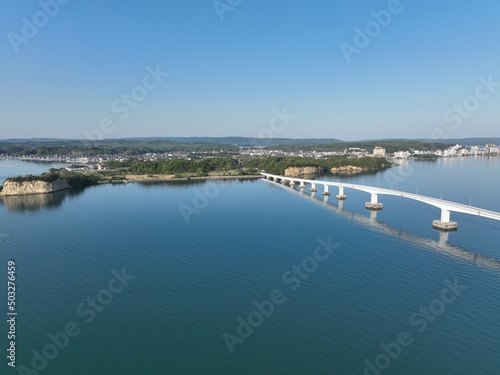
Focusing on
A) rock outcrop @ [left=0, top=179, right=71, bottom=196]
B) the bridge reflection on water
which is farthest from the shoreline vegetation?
the bridge reflection on water

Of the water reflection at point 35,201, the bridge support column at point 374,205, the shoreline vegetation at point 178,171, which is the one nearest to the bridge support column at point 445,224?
the bridge support column at point 374,205

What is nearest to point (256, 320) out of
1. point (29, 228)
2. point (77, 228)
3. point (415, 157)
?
point (77, 228)

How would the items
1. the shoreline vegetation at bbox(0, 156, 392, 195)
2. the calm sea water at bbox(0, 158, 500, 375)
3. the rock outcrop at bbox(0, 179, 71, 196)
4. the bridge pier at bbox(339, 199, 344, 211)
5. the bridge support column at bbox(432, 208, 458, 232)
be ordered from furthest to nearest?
the shoreline vegetation at bbox(0, 156, 392, 195), the rock outcrop at bbox(0, 179, 71, 196), the bridge pier at bbox(339, 199, 344, 211), the bridge support column at bbox(432, 208, 458, 232), the calm sea water at bbox(0, 158, 500, 375)

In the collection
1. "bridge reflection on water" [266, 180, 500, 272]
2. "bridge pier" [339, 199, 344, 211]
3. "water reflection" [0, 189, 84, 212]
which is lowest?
"bridge pier" [339, 199, 344, 211]

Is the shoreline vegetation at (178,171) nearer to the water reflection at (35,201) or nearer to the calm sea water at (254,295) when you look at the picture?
the water reflection at (35,201)

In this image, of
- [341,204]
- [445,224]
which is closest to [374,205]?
[341,204]

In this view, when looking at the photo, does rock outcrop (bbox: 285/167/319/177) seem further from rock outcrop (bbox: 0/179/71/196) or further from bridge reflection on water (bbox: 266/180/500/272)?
rock outcrop (bbox: 0/179/71/196)

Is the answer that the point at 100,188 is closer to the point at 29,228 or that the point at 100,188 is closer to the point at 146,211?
the point at 146,211
